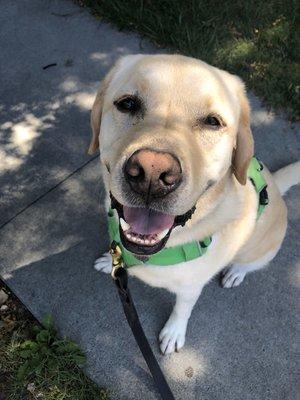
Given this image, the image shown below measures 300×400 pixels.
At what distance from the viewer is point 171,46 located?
15.4 ft

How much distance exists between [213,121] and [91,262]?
5.72ft

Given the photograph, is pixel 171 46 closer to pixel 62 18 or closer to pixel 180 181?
pixel 62 18

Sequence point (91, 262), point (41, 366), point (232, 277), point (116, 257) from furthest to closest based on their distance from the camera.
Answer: point (91, 262) < point (232, 277) < point (41, 366) < point (116, 257)

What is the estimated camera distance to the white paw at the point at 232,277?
11.2 ft

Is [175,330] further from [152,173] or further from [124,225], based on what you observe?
[152,173]

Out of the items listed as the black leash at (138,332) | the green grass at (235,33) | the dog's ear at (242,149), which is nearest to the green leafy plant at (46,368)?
the black leash at (138,332)

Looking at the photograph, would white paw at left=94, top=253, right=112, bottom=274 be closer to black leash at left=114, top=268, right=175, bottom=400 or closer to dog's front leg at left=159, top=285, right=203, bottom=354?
dog's front leg at left=159, top=285, right=203, bottom=354

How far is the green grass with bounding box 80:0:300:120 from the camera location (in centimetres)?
443

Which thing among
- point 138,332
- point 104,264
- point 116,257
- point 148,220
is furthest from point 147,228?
point 104,264

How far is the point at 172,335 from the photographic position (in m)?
3.17

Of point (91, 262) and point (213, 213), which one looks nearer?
point (213, 213)

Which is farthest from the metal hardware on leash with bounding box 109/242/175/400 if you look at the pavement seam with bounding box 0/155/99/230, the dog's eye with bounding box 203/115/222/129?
the pavement seam with bounding box 0/155/99/230

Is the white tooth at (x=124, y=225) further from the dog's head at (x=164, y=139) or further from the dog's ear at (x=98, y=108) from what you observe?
the dog's ear at (x=98, y=108)

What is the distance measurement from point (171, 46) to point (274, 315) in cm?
274
